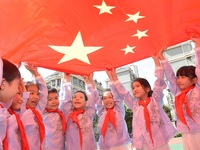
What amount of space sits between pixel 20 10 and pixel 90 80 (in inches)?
53.9

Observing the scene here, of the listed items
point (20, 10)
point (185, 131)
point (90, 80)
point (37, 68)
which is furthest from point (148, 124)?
point (20, 10)

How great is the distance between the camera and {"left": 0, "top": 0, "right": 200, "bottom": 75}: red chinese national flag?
2006 millimetres

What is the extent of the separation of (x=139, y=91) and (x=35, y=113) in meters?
1.23

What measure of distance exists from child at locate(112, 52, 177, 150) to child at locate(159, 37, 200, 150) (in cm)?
16

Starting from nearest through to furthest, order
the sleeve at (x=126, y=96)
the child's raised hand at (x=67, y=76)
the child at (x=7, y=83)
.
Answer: the child at (x=7, y=83) < the sleeve at (x=126, y=96) < the child's raised hand at (x=67, y=76)

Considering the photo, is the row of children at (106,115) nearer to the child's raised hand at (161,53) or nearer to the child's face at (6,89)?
the child's raised hand at (161,53)

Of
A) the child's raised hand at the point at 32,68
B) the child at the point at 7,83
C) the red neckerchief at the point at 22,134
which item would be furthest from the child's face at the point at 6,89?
the child's raised hand at the point at 32,68

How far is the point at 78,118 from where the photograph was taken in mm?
2498

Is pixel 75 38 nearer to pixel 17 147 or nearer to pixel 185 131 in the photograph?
pixel 17 147

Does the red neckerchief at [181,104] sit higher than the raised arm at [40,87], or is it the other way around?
the raised arm at [40,87]

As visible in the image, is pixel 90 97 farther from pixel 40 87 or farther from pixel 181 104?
pixel 181 104

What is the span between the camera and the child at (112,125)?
2.45m

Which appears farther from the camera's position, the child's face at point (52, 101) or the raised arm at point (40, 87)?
the child's face at point (52, 101)

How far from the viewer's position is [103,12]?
7.11 feet
